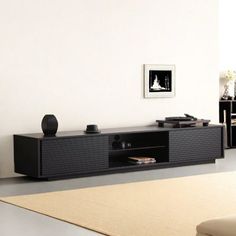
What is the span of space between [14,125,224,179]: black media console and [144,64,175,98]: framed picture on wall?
512 millimetres

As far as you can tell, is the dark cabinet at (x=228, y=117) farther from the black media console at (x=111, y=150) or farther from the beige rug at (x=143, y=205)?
the beige rug at (x=143, y=205)

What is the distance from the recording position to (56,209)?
17.9 ft

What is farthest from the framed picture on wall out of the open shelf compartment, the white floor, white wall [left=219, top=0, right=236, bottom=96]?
white wall [left=219, top=0, right=236, bottom=96]

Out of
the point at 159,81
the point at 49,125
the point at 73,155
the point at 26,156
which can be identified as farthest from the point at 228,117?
the point at 26,156

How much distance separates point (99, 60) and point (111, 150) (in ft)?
3.71

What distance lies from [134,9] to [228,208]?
392cm

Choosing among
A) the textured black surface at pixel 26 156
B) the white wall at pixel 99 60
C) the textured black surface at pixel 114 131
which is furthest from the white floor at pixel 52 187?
the white wall at pixel 99 60

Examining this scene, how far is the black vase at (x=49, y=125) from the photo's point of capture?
24.3 ft

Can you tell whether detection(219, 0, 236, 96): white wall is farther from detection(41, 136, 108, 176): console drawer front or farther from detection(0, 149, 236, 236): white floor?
detection(41, 136, 108, 176): console drawer front

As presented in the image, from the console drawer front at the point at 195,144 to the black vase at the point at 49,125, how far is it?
158cm

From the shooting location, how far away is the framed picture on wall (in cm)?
870

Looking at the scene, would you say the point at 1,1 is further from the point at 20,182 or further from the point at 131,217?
the point at 131,217

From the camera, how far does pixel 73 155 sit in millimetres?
7492

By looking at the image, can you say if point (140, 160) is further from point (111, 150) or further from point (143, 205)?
point (143, 205)
